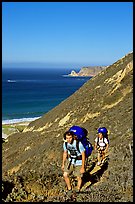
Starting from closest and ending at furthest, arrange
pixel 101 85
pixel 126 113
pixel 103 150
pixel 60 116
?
pixel 103 150
pixel 126 113
pixel 60 116
pixel 101 85

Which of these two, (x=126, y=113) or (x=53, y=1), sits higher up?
(x=53, y=1)

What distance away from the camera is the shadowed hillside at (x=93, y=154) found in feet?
25.0

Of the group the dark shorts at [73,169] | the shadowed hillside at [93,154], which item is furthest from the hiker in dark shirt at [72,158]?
the shadowed hillside at [93,154]

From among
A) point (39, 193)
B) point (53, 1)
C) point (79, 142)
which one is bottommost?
point (39, 193)

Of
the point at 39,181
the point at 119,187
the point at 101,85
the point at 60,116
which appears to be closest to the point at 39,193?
the point at 39,181

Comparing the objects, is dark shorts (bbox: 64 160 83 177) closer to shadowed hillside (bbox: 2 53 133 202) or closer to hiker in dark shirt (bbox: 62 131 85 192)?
hiker in dark shirt (bbox: 62 131 85 192)

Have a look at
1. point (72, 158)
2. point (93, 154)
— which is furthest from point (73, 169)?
point (93, 154)

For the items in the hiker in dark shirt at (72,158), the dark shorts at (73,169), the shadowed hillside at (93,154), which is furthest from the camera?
the dark shorts at (73,169)

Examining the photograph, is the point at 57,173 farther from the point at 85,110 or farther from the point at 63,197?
the point at 85,110

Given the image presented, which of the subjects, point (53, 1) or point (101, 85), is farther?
point (101, 85)

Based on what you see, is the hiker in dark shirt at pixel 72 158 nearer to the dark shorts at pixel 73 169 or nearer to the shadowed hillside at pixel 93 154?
the dark shorts at pixel 73 169

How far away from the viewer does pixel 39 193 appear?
8.07 metres

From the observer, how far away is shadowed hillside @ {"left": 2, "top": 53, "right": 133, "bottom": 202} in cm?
762

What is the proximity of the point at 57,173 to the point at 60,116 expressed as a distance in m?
27.8
